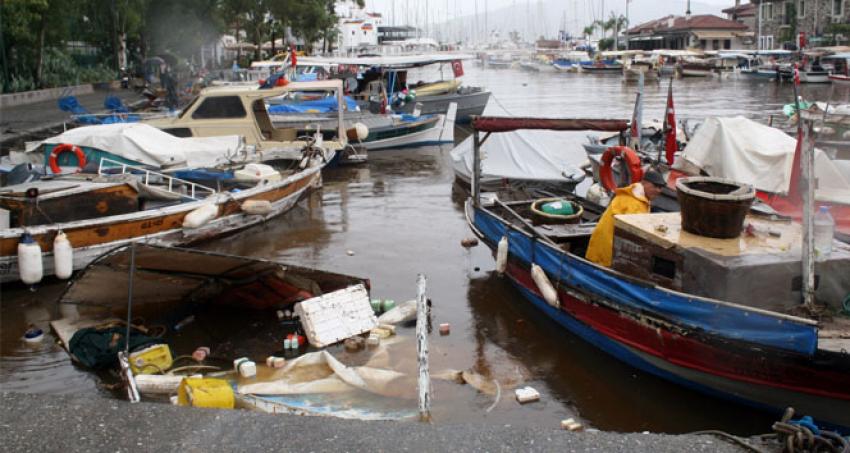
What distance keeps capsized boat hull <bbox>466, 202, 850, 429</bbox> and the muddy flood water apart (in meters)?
0.31

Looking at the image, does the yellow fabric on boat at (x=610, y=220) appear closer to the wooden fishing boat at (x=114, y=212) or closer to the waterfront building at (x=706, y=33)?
the wooden fishing boat at (x=114, y=212)

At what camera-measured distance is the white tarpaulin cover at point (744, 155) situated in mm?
11922

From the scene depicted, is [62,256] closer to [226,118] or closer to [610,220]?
[610,220]

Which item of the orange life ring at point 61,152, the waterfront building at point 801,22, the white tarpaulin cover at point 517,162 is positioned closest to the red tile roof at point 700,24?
the waterfront building at point 801,22

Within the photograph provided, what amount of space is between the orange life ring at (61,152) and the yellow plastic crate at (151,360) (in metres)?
6.99

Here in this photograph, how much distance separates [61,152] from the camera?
14539 mm

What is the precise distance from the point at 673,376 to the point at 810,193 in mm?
2350

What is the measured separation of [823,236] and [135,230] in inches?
366

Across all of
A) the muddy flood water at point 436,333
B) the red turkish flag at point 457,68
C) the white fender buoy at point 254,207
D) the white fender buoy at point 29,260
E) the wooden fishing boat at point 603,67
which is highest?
the wooden fishing boat at point 603,67

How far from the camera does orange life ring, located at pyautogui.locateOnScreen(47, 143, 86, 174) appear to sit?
14023 mm

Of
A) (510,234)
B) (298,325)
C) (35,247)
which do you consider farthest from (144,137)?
(510,234)

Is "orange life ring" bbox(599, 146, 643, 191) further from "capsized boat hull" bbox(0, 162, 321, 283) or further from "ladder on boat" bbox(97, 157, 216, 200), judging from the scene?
"ladder on boat" bbox(97, 157, 216, 200)

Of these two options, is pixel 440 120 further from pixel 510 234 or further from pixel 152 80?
pixel 152 80

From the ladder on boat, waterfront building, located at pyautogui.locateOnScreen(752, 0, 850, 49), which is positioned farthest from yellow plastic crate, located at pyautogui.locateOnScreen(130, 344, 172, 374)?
waterfront building, located at pyautogui.locateOnScreen(752, 0, 850, 49)
